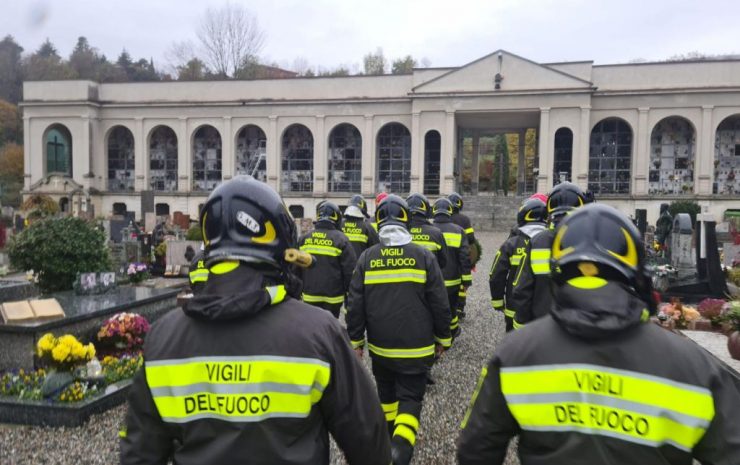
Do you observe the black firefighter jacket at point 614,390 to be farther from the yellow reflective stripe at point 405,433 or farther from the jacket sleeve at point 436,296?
the jacket sleeve at point 436,296

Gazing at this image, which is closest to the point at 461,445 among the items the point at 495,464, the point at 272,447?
the point at 495,464

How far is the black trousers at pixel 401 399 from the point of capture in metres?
4.38

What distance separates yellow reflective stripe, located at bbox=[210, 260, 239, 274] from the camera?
80.4 inches

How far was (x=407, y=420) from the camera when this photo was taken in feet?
14.6

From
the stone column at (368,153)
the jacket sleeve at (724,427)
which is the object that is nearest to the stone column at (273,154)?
the stone column at (368,153)

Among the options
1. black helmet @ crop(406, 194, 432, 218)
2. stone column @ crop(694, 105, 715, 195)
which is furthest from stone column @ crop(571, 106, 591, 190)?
black helmet @ crop(406, 194, 432, 218)

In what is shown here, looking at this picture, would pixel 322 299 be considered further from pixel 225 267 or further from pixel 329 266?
pixel 225 267

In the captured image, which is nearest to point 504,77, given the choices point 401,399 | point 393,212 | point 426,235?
point 426,235

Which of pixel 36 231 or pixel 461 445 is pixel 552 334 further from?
pixel 36 231

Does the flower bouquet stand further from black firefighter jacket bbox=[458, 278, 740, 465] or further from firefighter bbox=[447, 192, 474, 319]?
black firefighter jacket bbox=[458, 278, 740, 465]

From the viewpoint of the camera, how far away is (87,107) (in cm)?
3938

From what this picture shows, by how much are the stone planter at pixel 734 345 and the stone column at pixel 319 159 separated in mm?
32349

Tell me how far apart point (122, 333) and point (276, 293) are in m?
6.12

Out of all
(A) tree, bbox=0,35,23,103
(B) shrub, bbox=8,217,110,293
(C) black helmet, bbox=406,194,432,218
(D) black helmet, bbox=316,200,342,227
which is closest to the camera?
(D) black helmet, bbox=316,200,342,227
